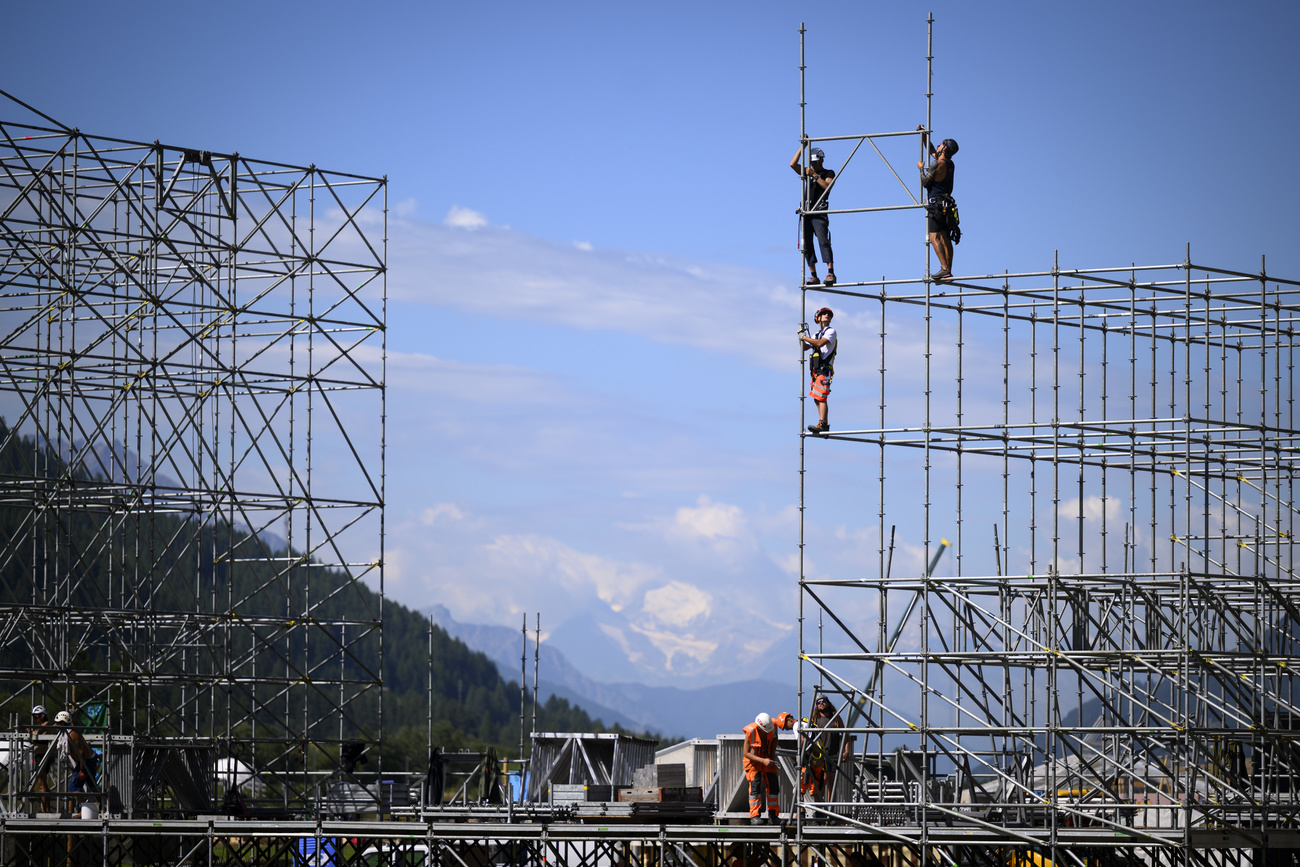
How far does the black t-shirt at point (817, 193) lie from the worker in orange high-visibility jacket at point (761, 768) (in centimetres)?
730

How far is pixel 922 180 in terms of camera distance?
84.8 ft

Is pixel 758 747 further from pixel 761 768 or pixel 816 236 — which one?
pixel 816 236

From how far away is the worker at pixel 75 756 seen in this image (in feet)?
90.1

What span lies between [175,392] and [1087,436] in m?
16.9

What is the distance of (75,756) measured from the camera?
27.5 metres

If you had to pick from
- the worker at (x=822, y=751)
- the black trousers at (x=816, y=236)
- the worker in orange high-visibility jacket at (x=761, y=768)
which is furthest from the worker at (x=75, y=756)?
the black trousers at (x=816, y=236)

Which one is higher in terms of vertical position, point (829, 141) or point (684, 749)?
point (829, 141)

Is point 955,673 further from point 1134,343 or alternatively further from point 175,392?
point 175,392

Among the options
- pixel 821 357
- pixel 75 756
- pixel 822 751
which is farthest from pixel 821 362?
pixel 75 756

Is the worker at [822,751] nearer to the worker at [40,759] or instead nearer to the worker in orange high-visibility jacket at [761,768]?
the worker in orange high-visibility jacket at [761,768]

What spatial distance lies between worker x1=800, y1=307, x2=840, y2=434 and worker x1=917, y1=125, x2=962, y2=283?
1.64 meters

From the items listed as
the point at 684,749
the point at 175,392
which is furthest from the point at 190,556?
the point at 175,392

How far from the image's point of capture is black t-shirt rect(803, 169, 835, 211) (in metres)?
26.5

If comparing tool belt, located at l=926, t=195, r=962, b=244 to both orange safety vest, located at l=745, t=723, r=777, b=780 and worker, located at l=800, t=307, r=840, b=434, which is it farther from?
orange safety vest, located at l=745, t=723, r=777, b=780
